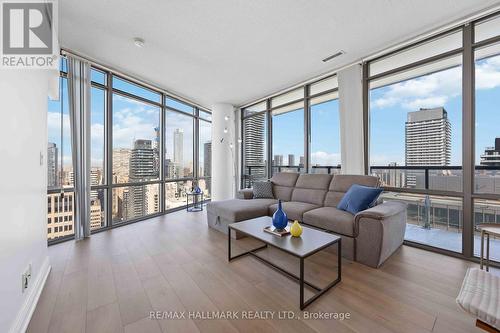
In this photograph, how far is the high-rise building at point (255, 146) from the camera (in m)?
5.52

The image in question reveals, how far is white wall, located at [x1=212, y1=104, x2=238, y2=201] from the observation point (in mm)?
5441

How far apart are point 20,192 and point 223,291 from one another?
1752 millimetres

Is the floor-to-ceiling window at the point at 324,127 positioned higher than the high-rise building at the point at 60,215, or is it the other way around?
the floor-to-ceiling window at the point at 324,127

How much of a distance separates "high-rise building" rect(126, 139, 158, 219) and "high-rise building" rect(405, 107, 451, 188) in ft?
15.4

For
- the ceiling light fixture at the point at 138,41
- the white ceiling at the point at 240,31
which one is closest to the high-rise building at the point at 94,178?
the white ceiling at the point at 240,31

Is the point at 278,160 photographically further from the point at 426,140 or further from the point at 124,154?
the point at 124,154

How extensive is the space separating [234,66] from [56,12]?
2266 mm

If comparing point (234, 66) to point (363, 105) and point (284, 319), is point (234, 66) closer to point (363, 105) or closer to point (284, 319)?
point (363, 105)

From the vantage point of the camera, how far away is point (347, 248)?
2.42m

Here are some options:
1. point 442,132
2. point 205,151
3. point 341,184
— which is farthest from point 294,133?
point 205,151

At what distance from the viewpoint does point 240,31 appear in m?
2.60

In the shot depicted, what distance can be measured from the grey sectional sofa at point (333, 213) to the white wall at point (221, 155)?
4.80ft

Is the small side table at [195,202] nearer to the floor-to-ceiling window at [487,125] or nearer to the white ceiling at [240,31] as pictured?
the white ceiling at [240,31]

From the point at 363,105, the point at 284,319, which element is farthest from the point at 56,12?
the point at 363,105
